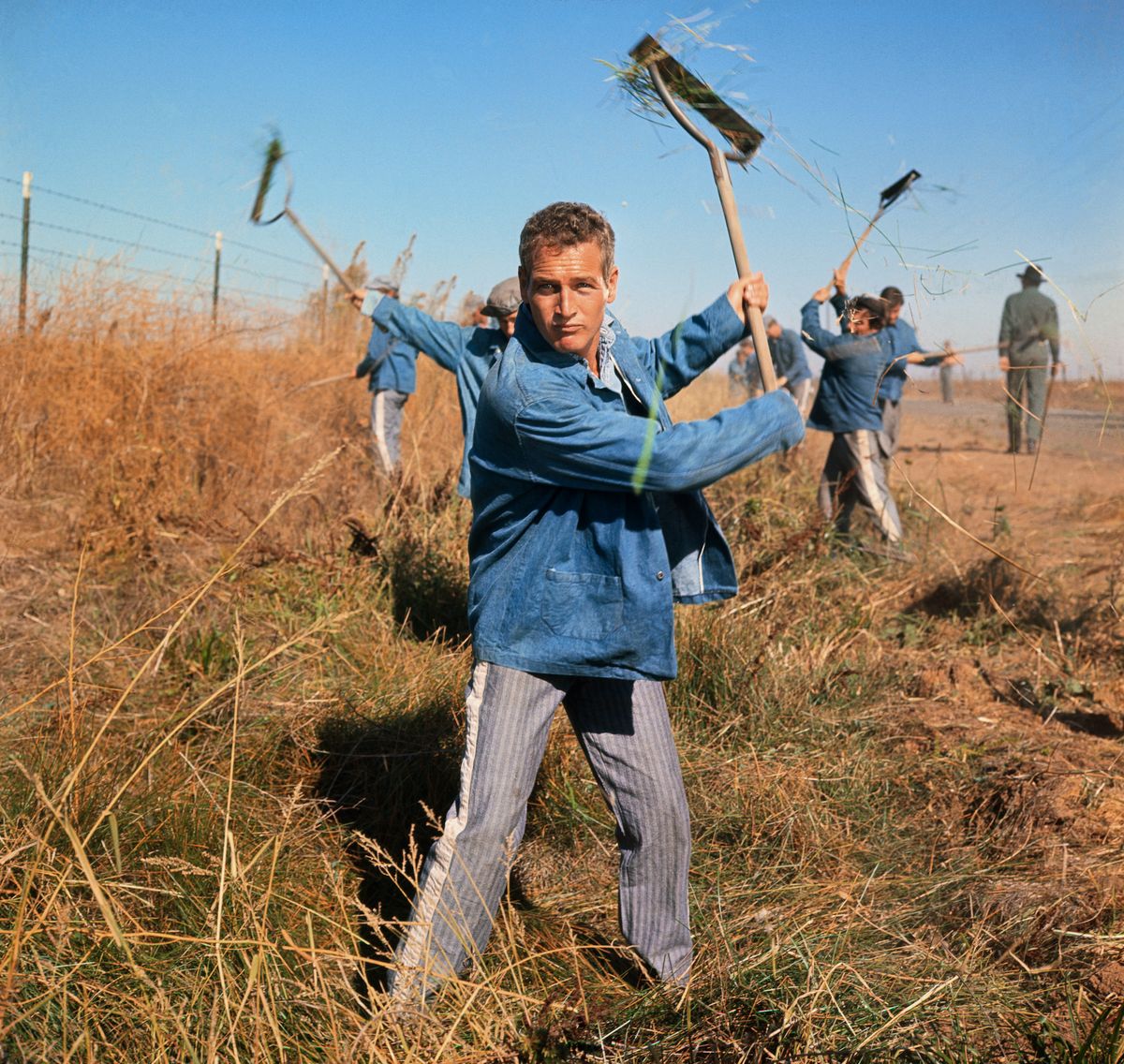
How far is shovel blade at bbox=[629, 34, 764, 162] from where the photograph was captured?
2.28 m

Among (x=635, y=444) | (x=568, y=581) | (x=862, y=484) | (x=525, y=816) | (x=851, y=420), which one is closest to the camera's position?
(x=635, y=444)

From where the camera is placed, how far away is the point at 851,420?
24.1 ft

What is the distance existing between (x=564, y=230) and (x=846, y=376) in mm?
5497

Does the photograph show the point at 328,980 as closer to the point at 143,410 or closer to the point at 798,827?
the point at 798,827

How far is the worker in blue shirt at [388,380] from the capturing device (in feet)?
28.1

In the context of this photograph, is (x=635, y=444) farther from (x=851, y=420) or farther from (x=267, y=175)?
(x=851, y=420)

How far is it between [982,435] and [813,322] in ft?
38.2

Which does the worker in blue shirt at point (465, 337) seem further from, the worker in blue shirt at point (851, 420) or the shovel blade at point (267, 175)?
the worker in blue shirt at point (851, 420)

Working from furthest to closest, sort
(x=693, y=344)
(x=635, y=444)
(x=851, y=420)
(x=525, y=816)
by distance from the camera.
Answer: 1. (x=851, y=420)
2. (x=693, y=344)
3. (x=525, y=816)
4. (x=635, y=444)

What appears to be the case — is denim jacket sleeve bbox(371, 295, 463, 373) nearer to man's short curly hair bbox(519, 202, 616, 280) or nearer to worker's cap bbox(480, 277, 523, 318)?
worker's cap bbox(480, 277, 523, 318)

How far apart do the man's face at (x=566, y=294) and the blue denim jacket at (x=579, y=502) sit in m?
0.04

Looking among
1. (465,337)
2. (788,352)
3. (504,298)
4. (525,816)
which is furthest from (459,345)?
(788,352)

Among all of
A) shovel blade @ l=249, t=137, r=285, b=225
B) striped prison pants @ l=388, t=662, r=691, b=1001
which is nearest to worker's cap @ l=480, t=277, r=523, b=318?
shovel blade @ l=249, t=137, r=285, b=225

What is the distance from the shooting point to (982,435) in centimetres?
1780
